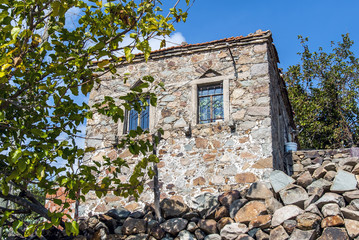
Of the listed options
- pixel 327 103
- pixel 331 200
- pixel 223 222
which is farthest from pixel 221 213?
pixel 327 103

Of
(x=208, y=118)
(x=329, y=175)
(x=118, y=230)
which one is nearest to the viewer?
(x=329, y=175)

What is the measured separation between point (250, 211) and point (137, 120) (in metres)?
3.91

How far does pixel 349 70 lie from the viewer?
16938 millimetres

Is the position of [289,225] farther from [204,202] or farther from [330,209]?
[204,202]

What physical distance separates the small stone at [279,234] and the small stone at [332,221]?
18.5 inches

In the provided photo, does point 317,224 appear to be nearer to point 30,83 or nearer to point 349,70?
point 30,83

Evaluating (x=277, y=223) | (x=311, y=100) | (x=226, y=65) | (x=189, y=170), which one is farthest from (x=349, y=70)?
(x=277, y=223)

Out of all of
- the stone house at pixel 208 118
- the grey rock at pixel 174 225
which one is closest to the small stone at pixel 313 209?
the grey rock at pixel 174 225

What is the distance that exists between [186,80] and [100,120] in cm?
214

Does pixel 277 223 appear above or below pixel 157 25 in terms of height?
below

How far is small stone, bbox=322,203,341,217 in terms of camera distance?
491 cm

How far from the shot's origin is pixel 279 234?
5016mm

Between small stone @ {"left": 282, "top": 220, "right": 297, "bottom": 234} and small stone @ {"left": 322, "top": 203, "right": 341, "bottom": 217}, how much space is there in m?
0.39

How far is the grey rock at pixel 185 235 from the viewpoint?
220 inches
